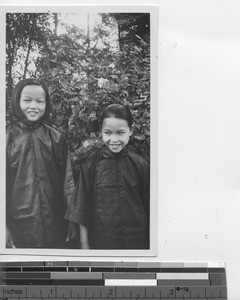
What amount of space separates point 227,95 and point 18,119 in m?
0.31

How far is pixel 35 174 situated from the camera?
2.39 ft

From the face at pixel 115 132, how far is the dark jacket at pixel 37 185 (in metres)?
0.06

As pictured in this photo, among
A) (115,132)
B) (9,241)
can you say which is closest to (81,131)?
(115,132)

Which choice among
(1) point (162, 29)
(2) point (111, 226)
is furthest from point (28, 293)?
(1) point (162, 29)

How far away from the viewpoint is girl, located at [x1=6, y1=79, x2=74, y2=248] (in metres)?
0.73

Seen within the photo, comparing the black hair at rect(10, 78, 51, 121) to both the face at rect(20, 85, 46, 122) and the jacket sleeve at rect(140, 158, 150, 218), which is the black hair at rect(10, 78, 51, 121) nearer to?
the face at rect(20, 85, 46, 122)

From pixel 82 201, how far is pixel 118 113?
0.46 feet

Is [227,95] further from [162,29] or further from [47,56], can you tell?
[47,56]

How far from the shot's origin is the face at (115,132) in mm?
724

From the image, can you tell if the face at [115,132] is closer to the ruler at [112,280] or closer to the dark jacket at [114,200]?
the dark jacket at [114,200]

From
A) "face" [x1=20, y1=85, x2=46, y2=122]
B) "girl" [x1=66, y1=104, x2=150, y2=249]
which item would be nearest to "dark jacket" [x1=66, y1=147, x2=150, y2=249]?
"girl" [x1=66, y1=104, x2=150, y2=249]

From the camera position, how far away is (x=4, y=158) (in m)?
0.73

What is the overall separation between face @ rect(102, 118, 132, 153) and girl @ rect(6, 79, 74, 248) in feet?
0.21

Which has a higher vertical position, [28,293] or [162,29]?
[162,29]
